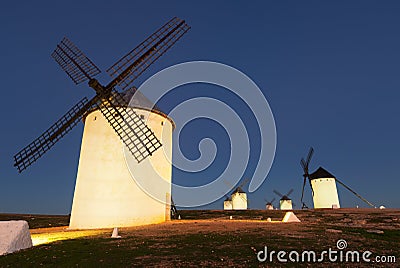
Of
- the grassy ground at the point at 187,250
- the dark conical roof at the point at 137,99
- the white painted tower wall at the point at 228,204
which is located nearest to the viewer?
the grassy ground at the point at 187,250

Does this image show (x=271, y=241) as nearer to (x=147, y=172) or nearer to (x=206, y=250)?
(x=206, y=250)

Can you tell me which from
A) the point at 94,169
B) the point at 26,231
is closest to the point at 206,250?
the point at 26,231

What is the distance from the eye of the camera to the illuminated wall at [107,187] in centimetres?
1719

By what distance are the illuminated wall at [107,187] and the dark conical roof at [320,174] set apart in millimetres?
28343

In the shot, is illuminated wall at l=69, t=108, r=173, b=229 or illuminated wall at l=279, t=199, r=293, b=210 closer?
illuminated wall at l=69, t=108, r=173, b=229

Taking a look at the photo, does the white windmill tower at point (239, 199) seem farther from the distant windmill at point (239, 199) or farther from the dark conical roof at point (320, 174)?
the dark conical roof at point (320, 174)

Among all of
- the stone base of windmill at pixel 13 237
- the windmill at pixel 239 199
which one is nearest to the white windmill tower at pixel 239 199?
the windmill at pixel 239 199

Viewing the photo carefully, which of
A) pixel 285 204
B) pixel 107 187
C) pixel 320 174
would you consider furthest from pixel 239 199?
pixel 107 187

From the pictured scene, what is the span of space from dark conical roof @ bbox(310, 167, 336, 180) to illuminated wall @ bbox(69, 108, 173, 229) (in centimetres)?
2834

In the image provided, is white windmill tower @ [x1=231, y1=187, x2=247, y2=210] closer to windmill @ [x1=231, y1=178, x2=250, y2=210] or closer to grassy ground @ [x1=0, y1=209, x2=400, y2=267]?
windmill @ [x1=231, y1=178, x2=250, y2=210]

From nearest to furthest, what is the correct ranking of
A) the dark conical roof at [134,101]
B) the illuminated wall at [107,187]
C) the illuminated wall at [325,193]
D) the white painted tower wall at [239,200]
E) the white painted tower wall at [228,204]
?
the illuminated wall at [107,187] < the dark conical roof at [134,101] < the illuminated wall at [325,193] < the white painted tower wall at [239,200] < the white painted tower wall at [228,204]

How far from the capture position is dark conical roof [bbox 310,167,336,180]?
1519 inches

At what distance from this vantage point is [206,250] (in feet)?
26.9

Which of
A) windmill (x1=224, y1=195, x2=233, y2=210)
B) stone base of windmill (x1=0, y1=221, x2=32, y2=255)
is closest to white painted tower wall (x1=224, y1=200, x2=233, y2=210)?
windmill (x1=224, y1=195, x2=233, y2=210)
